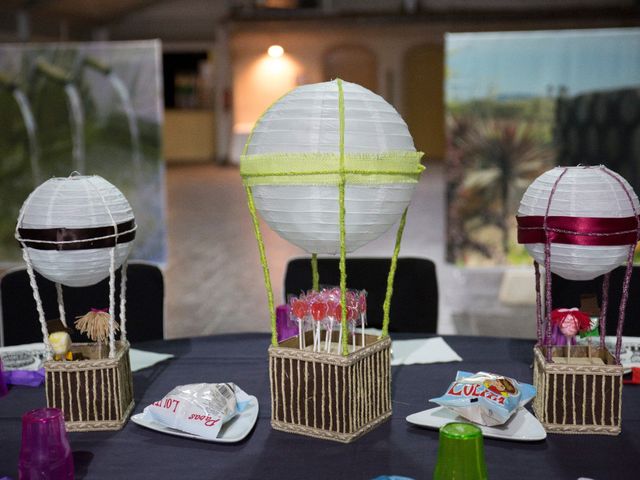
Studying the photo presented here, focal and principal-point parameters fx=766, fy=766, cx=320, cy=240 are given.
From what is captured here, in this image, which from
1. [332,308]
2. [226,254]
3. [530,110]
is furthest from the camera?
[226,254]

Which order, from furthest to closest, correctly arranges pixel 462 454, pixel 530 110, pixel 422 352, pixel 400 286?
pixel 530 110
pixel 400 286
pixel 422 352
pixel 462 454

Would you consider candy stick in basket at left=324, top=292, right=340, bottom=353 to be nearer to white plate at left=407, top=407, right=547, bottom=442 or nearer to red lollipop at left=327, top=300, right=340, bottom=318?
red lollipop at left=327, top=300, right=340, bottom=318

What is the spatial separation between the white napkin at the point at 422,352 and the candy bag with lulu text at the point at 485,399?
36 centimetres

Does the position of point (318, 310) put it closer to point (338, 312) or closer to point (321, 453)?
point (338, 312)

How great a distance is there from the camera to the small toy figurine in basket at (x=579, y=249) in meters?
1.15

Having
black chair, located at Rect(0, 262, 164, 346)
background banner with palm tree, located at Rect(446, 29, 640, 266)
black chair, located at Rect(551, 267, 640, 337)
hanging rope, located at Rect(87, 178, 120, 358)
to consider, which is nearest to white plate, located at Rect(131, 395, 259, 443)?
hanging rope, located at Rect(87, 178, 120, 358)

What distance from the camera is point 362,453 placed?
1138 millimetres

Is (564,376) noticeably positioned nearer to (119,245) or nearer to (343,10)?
(119,245)

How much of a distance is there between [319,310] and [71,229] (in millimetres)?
406

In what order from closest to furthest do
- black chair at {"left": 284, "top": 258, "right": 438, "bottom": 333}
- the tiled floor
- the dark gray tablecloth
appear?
the dark gray tablecloth, black chair at {"left": 284, "top": 258, "right": 438, "bottom": 333}, the tiled floor

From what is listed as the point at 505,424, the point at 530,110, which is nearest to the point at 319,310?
the point at 505,424

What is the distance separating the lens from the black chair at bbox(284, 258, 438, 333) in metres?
2.10

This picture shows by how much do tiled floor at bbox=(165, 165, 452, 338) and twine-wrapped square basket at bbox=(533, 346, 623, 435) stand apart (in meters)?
3.06

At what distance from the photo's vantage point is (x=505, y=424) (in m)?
1.19
